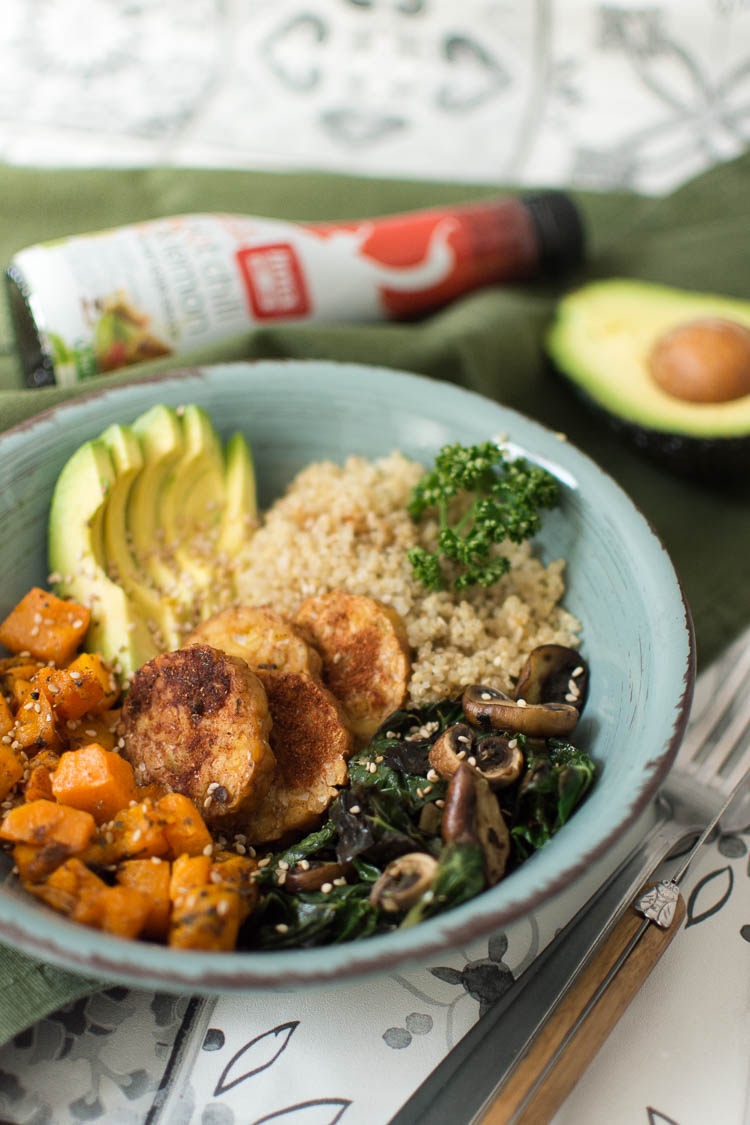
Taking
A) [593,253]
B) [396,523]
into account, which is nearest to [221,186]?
[593,253]

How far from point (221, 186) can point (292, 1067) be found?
3.16m

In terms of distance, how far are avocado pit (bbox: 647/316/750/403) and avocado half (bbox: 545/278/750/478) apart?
26 millimetres

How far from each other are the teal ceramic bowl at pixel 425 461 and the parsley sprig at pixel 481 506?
74 mm

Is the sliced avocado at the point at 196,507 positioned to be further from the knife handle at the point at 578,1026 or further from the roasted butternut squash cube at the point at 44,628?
the knife handle at the point at 578,1026

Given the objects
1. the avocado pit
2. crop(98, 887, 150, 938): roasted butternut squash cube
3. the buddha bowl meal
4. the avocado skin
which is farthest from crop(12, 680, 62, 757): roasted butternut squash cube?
the avocado pit

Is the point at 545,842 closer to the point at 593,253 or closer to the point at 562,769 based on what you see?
the point at 562,769

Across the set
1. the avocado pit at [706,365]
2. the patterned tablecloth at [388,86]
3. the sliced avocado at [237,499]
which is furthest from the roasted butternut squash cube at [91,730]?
the patterned tablecloth at [388,86]

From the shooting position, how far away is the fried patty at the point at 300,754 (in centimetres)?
181

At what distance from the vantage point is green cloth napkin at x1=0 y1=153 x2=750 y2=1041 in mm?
2549

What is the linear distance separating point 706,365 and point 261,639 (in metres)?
1.63

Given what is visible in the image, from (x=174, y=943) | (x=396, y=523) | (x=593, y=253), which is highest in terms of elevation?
(x=593, y=253)

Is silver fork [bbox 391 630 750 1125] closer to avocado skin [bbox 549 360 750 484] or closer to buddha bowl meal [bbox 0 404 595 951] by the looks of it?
buddha bowl meal [bbox 0 404 595 951]

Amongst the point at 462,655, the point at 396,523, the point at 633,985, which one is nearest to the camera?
the point at 633,985

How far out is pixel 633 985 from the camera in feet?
5.38
